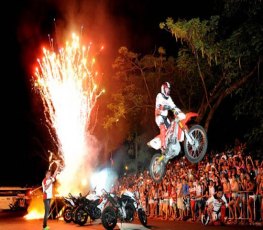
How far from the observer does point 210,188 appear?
17.0 meters

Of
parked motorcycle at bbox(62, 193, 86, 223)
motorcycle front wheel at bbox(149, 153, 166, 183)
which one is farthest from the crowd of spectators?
motorcycle front wheel at bbox(149, 153, 166, 183)

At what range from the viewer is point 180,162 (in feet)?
68.5

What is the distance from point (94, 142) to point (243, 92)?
58.9 ft

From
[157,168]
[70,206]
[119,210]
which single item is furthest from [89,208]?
[157,168]

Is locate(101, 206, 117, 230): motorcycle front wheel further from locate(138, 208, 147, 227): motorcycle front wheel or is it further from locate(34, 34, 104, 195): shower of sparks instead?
locate(34, 34, 104, 195): shower of sparks

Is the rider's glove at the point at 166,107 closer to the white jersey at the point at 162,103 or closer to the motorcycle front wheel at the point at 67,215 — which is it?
the white jersey at the point at 162,103

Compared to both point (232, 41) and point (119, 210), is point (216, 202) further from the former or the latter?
point (232, 41)

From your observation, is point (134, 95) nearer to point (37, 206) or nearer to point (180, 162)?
point (180, 162)

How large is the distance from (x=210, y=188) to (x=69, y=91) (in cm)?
906

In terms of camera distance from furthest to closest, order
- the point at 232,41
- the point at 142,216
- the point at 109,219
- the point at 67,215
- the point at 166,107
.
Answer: the point at 67,215 < the point at 142,216 < the point at 109,219 < the point at 232,41 < the point at 166,107

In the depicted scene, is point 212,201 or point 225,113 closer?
point 212,201

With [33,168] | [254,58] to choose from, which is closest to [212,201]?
[254,58]

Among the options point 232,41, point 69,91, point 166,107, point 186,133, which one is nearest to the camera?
point 186,133

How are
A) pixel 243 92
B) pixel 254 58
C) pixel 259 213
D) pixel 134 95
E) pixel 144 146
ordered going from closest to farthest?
pixel 254 58 < pixel 243 92 < pixel 259 213 < pixel 134 95 < pixel 144 146
